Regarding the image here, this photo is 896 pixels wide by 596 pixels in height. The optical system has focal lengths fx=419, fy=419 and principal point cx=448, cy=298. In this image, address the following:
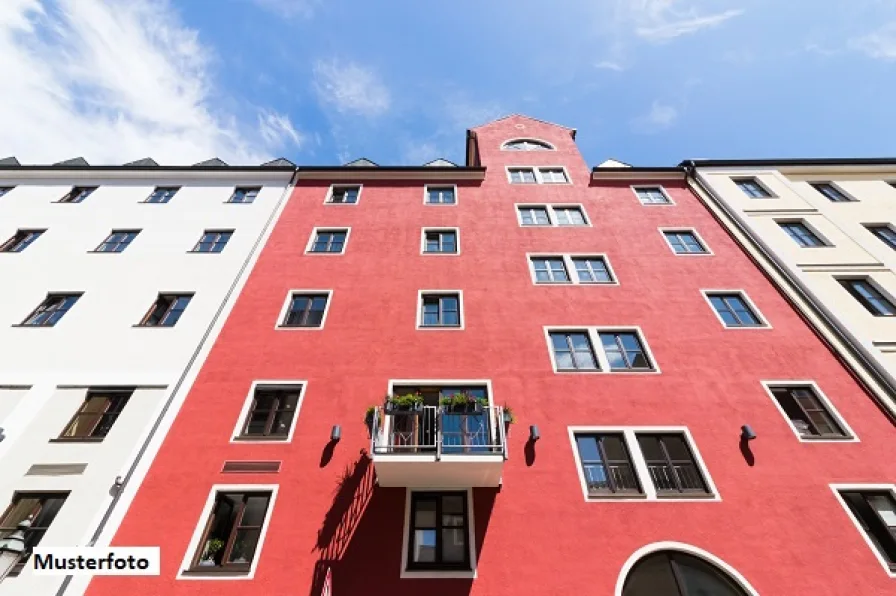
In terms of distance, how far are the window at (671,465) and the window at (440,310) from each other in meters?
7.20

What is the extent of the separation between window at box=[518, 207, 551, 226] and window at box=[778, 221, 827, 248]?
10860mm

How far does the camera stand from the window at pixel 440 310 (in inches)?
619

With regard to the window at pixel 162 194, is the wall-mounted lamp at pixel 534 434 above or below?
below

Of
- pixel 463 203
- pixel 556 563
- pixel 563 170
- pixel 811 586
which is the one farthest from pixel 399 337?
pixel 563 170

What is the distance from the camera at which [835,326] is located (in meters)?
14.8

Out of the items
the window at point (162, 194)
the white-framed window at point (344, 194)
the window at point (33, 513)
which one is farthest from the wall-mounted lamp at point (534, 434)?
the window at point (162, 194)

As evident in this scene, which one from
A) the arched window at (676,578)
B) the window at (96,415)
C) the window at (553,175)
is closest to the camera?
the arched window at (676,578)

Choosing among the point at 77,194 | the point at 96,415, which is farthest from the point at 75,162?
the point at 96,415

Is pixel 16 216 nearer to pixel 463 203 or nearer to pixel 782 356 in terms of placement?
pixel 463 203

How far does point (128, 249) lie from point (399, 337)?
502 inches

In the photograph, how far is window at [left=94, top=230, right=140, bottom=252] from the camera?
18.1 m

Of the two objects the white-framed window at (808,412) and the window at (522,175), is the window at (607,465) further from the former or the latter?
the window at (522,175)

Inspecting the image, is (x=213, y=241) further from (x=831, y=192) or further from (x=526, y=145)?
(x=831, y=192)

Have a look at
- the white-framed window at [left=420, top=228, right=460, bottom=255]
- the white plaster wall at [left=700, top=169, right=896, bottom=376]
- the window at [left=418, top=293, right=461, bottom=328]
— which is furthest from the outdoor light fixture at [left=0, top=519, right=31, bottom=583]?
the white plaster wall at [left=700, top=169, right=896, bottom=376]
